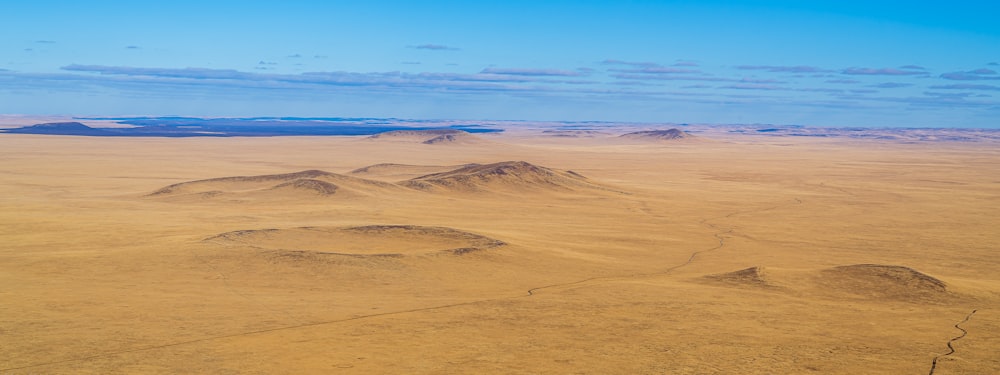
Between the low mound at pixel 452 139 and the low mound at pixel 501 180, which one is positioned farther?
the low mound at pixel 452 139

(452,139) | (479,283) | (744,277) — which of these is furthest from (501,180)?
(452,139)

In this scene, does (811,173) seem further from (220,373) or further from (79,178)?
(220,373)

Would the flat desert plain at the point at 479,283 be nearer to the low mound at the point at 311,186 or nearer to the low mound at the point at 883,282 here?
the low mound at the point at 883,282

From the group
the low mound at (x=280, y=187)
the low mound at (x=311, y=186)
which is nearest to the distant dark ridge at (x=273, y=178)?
the low mound at (x=280, y=187)

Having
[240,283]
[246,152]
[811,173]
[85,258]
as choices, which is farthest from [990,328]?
[246,152]

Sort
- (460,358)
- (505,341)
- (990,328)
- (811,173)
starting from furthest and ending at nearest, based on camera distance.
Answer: (811,173), (990,328), (505,341), (460,358)

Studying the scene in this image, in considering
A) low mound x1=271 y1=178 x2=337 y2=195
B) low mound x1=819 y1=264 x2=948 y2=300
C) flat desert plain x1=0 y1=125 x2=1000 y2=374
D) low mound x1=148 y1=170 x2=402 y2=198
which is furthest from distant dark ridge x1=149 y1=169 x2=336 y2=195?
low mound x1=819 y1=264 x2=948 y2=300

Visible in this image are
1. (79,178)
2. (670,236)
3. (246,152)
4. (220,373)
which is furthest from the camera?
(246,152)
